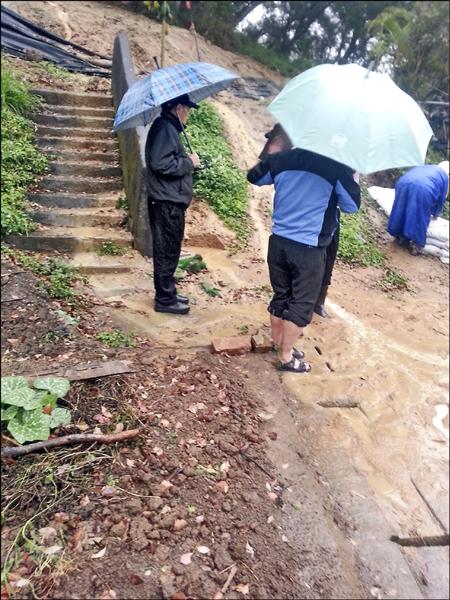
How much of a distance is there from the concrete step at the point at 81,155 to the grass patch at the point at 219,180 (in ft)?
4.11

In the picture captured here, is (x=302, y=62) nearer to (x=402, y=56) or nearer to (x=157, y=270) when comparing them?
(x=402, y=56)

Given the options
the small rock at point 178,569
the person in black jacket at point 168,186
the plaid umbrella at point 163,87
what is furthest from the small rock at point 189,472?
the plaid umbrella at point 163,87

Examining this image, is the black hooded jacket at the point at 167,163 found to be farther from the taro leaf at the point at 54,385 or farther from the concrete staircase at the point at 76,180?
the taro leaf at the point at 54,385

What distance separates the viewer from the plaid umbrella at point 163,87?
11.1 feet

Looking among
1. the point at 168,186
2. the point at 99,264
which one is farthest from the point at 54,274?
the point at 168,186

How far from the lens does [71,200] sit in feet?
18.0

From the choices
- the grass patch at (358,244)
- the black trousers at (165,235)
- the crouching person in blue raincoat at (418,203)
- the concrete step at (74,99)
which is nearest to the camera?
the black trousers at (165,235)

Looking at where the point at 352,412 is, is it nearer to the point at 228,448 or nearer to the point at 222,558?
the point at 228,448

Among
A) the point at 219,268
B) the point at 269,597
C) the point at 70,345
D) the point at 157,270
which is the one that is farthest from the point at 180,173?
the point at 269,597

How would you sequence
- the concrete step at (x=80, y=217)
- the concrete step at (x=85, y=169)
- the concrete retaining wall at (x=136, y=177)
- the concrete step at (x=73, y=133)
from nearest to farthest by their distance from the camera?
the concrete retaining wall at (x=136, y=177) < the concrete step at (x=80, y=217) < the concrete step at (x=85, y=169) < the concrete step at (x=73, y=133)

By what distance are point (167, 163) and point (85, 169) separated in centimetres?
Answer: 266

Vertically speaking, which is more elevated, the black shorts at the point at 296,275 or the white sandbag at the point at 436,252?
the black shorts at the point at 296,275

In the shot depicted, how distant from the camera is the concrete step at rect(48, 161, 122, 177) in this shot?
575cm

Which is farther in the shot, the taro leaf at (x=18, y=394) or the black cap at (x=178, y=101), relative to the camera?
the black cap at (x=178, y=101)
